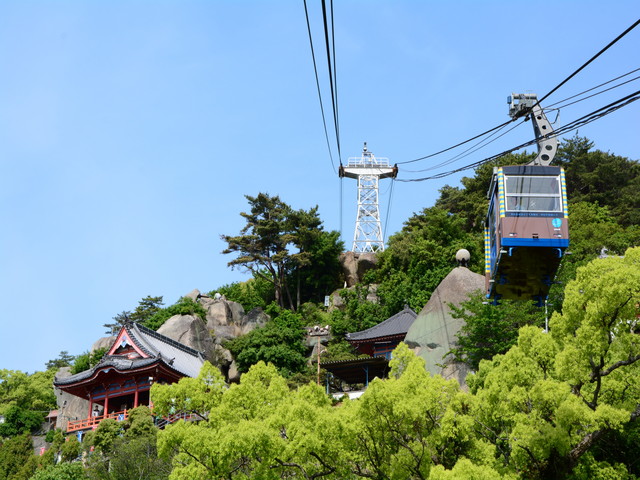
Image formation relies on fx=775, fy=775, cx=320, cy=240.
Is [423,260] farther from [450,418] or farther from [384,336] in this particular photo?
[450,418]

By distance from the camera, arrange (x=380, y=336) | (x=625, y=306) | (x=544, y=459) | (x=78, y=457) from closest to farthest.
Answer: (x=625, y=306), (x=544, y=459), (x=78, y=457), (x=380, y=336)

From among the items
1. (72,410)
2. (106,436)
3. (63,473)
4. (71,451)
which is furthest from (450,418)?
(72,410)

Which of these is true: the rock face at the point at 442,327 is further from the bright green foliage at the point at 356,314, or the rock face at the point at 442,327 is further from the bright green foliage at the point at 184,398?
the bright green foliage at the point at 184,398

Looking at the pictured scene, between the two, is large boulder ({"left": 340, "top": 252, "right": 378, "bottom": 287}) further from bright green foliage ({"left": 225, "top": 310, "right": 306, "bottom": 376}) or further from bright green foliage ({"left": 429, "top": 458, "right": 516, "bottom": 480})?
bright green foliage ({"left": 429, "top": 458, "right": 516, "bottom": 480})

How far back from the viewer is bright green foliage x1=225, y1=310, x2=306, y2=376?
38.0m

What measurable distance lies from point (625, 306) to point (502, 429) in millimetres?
4295

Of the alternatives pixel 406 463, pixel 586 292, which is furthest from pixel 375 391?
pixel 586 292

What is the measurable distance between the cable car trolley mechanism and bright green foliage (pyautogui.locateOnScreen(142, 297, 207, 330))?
100 feet

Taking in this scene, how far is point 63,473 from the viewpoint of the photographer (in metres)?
25.3

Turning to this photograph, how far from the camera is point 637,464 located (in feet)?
57.6

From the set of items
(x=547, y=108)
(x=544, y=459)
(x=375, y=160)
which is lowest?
(x=544, y=459)

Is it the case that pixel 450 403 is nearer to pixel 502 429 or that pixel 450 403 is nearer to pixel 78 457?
pixel 502 429

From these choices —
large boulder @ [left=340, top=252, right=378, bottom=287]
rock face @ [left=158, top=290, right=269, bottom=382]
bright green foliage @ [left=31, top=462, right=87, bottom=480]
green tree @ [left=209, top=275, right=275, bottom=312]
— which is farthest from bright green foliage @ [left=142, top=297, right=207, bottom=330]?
bright green foliage @ [left=31, top=462, right=87, bottom=480]

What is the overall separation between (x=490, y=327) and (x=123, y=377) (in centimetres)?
1819
